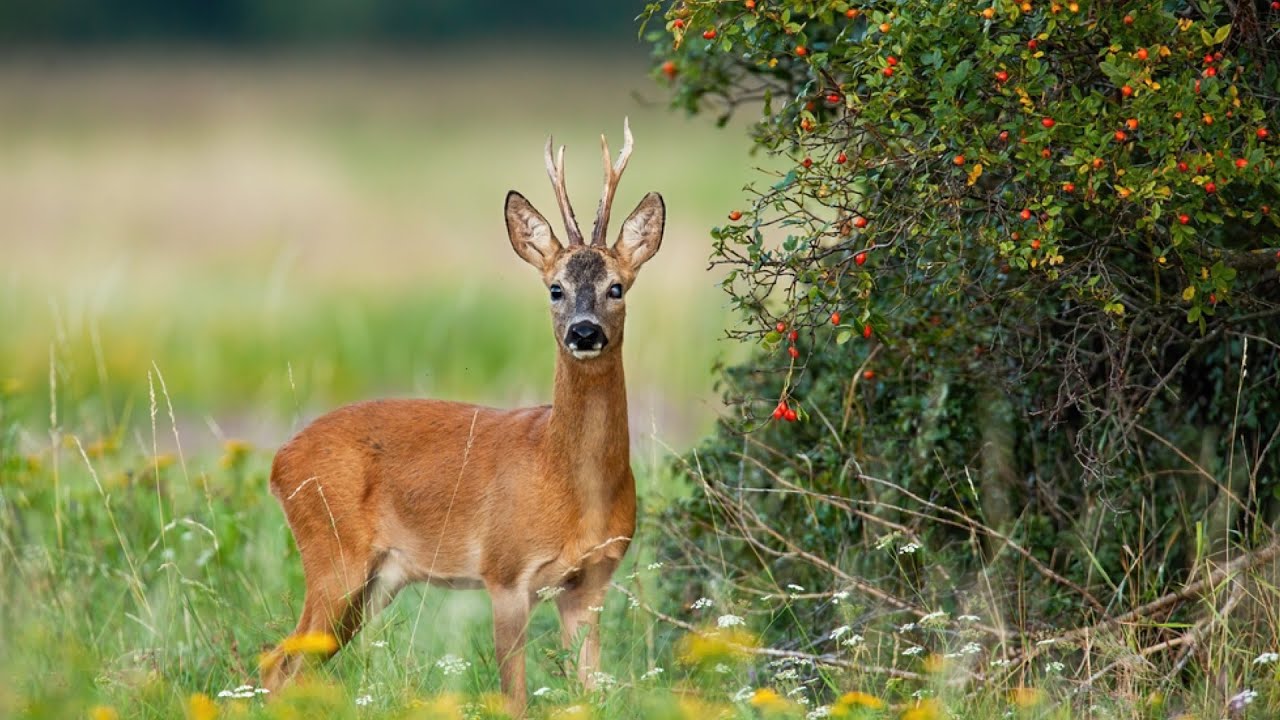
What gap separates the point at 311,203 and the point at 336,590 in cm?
1272

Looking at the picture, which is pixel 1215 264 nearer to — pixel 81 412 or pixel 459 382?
pixel 81 412

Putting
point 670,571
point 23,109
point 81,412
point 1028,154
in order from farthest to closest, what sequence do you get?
point 23,109
point 81,412
point 670,571
point 1028,154

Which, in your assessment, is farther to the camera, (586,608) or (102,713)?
(586,608)

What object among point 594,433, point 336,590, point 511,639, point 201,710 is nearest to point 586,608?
point 511,639

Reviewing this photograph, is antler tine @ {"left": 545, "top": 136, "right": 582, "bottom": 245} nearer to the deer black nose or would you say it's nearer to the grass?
the deer black nose

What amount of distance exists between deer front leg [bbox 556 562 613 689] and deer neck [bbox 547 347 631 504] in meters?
0.22

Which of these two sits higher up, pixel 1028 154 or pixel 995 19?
pixel 995 19

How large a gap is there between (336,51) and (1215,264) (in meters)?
24.4

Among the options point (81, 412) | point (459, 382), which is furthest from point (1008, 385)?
point (459, 382)

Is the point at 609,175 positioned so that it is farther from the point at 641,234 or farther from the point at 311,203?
the point at 311,203

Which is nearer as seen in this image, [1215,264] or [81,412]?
[1215,264]

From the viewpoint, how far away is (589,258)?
642cm

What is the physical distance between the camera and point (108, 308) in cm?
1415

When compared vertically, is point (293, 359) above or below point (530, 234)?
below
